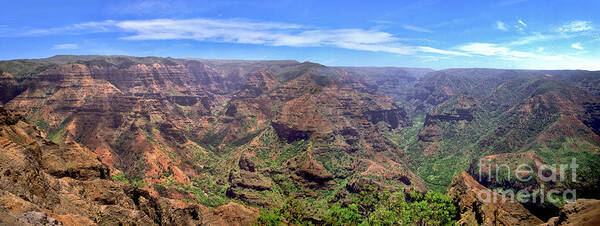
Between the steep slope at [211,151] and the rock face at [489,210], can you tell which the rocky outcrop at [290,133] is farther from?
the rock face at [489,210]

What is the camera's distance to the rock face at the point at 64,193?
89.7 feet

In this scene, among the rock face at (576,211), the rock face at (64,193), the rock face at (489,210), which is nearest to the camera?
the rock face at (64,193)

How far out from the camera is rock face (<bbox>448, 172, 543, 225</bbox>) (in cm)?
5112

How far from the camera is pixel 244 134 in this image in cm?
19162

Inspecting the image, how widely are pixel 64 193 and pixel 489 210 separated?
63.1 metres

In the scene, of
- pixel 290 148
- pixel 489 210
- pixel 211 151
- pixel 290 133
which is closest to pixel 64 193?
pixel 489 210

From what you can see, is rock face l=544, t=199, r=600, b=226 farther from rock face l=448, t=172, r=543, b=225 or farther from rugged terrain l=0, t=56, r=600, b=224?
rugged terrain l=0, t=56, r=600, b=224

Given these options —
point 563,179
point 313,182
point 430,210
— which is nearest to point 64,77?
point 313,182

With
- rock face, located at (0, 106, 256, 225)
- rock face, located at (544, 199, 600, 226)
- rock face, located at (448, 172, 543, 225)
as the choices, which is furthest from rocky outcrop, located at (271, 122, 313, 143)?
rock face, located at (544, 199, 600, 226)

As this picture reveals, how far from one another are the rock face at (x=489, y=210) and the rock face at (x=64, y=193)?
44204 mm

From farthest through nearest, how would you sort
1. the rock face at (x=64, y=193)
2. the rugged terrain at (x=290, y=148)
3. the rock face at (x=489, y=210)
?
the rugged terrain at (x=290, y=148), the rock face at (x=489, y=210), the rock face at (x=64, y=193)

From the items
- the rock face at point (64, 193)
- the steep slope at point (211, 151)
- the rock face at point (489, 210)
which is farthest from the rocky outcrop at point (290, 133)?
the rock face at point (489, 210)

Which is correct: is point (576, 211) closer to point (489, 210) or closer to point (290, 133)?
point (489, 210)

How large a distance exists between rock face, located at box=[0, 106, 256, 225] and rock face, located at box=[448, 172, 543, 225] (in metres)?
44.2
